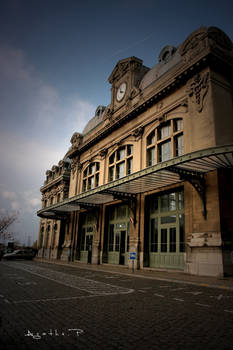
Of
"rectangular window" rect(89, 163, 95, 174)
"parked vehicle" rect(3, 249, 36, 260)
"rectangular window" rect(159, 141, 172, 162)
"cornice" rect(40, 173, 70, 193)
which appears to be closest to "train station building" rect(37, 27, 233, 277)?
"rectangular window" rect(159, 141, 172, 162)

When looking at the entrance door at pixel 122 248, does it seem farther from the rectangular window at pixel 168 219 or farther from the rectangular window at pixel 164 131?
the rectangular window at pixel 164 131

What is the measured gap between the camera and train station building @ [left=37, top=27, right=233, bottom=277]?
13633 millimetres

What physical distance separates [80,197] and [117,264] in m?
6.37

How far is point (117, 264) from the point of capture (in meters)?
21.4

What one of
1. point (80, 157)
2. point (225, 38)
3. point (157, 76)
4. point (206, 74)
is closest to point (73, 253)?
point (80, 157)

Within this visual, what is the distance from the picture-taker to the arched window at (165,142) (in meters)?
17.9

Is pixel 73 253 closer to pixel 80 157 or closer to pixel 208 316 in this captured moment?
pixel 80 157

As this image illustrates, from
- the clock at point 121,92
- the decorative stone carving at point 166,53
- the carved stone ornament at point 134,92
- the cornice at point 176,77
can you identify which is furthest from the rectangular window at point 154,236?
the decorative stone carving at point 166,53

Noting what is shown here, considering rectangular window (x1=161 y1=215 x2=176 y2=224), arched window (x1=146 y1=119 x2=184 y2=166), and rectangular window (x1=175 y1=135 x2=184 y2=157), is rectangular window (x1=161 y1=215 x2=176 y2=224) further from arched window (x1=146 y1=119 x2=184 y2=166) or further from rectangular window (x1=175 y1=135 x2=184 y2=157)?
rectangular window (x1=175 y1=135 x2=184 y2=157)

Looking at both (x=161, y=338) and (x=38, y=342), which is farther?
(x=161, y=338)

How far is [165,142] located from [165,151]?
713 mm

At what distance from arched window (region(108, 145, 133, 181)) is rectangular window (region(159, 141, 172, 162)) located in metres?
3.58

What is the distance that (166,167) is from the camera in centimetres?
1331

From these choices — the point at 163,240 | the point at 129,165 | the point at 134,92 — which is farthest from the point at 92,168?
the point at 163,240
